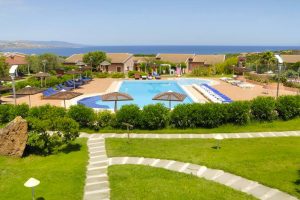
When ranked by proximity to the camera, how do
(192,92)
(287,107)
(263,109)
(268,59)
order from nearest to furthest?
(263,109) < (287,107) < (192,92) < (268,59)

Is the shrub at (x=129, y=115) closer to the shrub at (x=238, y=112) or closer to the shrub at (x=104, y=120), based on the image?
the shrub at (x=104, y=120)

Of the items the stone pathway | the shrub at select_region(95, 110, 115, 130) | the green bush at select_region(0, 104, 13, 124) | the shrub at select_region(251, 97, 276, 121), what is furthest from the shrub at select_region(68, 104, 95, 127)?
the shrub at select_region(251, 97, 276, 121)

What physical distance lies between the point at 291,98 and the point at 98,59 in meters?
41.9

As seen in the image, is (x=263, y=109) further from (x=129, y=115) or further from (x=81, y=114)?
(x=81, y=114)

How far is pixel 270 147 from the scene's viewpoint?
1545 centimetres

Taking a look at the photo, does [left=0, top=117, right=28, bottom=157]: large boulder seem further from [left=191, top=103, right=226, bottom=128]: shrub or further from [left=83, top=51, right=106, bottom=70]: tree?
[left=83, top=51, right=106, bottom=70]: tree

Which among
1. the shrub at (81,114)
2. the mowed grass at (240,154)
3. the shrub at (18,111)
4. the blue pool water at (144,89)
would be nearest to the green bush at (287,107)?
the mowed grass at (240,154)

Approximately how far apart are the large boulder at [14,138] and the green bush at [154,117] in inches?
285

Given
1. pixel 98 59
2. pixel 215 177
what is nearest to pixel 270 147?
pixel 215 177

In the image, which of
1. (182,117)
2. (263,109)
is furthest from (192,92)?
(182,117)

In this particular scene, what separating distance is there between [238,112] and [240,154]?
5.51 meters

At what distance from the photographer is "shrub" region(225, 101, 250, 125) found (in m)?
19.6

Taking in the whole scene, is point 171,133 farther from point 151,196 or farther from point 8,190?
point 8,190

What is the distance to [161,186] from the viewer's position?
11.4m
